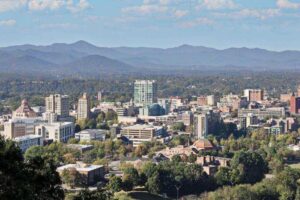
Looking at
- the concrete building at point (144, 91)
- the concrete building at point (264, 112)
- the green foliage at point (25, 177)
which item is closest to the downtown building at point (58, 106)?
the concrete building at point (264, 112)

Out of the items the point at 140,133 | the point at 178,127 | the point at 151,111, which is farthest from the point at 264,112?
the point at 140,133

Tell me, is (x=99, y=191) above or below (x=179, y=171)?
above

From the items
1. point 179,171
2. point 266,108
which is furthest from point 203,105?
point 179,171

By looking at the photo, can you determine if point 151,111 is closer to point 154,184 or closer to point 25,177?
point 154,184

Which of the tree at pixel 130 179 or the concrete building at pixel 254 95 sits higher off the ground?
the concrete building at pixel 254 95

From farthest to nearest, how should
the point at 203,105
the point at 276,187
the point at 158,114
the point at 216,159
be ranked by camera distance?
the point at 203,105 < the point at 158,114 < the point at 216,159 < the point at 276,187

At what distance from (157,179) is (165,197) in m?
0.72

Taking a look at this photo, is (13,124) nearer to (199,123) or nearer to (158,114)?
(199,123)

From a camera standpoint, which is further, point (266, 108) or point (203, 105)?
point (203, 105)

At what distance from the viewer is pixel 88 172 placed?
27.8m

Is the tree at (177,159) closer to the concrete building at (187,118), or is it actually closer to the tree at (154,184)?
the tree at (154,184)

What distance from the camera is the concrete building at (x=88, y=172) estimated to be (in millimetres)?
27266

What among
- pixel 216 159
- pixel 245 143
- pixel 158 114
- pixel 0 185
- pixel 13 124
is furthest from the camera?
pixel 158 114

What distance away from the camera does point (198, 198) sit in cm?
2550
